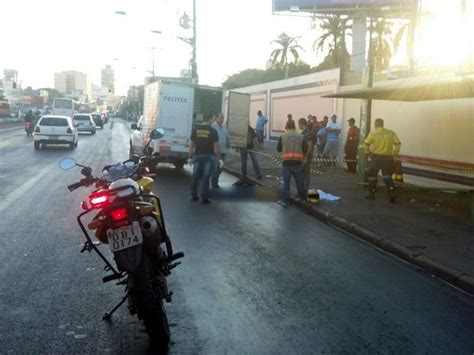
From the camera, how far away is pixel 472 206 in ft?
34.6

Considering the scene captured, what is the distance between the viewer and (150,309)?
4.44 m

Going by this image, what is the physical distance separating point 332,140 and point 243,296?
50.8 ft

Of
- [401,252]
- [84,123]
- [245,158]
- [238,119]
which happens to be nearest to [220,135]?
[245,158]

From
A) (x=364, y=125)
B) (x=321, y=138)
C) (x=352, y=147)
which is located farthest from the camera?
(x=321, y=138)

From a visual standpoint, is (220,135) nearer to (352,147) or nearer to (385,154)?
(385,154)

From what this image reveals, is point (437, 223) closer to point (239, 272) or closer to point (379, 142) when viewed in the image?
point (379, 142)

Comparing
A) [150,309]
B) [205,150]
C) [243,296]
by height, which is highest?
[205,150]

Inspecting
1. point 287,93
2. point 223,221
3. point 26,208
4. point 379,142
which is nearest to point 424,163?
point 379,142

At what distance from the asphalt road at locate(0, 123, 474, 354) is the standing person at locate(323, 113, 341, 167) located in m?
11.1

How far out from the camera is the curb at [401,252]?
675 centimetres

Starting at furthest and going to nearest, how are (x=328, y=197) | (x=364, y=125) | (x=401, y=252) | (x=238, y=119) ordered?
(x=238, y=119), (x=364, y=125), (x=328, y=197), (x=401, y=252)

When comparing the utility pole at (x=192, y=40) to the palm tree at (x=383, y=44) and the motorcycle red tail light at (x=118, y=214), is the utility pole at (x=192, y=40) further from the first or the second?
the motorcycle red tail light at (x=118, y=214)

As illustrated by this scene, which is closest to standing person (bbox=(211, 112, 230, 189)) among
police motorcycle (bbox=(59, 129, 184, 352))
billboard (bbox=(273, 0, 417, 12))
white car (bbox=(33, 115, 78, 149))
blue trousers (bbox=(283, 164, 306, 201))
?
blue trousers (bbox=(283, 164, 306, 201))

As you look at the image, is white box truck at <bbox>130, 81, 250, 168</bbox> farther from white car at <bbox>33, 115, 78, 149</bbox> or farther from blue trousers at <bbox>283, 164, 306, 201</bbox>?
white car at <bbox>33, 115, 78, 149</bbox>
